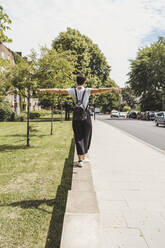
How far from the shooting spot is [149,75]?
1645 inches

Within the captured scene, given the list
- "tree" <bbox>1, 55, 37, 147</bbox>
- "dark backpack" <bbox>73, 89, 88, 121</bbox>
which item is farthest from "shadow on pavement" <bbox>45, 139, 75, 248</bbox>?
"tree" <bbox>1, 55, 37, 147</bbox>

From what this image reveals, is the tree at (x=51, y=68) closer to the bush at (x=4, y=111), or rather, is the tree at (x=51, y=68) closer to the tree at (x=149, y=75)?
the bush at (x=4, y=111)

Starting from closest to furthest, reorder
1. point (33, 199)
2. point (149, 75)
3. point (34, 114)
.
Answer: point (33, 199) < point (34, 114) < point (149, 75)

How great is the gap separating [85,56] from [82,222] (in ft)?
95.2

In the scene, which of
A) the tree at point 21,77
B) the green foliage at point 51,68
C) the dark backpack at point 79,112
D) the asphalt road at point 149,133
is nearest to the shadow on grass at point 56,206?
the dark backpack at point 79,112

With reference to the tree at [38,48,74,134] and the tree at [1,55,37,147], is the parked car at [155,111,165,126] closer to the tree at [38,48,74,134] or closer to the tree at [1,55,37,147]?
the tree at [38,48,74,134]

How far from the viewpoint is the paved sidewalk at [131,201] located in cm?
267

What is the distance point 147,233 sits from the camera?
2.77 m

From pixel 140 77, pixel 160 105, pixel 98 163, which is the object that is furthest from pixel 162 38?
pixel 98 163

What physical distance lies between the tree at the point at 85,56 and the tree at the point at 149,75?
6340 millimetres

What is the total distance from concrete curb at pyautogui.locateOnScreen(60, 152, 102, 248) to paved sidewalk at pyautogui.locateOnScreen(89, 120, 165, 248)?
29 cm

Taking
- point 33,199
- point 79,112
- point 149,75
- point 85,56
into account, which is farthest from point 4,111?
point 33,199

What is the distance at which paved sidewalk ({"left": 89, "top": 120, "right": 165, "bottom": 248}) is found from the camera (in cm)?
267

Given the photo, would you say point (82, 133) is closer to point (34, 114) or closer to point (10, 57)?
point (34, 114)
